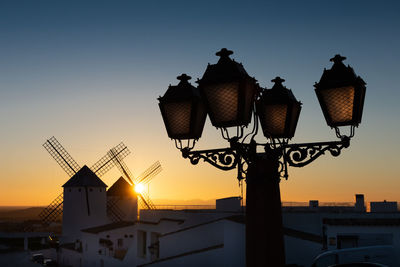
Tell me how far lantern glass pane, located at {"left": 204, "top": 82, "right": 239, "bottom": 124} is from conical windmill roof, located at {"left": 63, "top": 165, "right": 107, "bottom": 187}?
125 ft

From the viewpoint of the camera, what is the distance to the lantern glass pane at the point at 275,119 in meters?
4.12

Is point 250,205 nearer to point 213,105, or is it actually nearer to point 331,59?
point 213,105

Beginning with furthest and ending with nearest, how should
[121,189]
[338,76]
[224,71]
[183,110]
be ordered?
[121,189] → [183,110] → [338,76] → [224,71]

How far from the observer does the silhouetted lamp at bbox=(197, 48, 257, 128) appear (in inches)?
126

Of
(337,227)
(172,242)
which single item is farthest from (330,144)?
(172,242)

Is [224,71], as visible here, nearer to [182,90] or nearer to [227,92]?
[227,92]

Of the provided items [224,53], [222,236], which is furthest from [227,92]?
[222,236]

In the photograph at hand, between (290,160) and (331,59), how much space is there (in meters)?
1.00

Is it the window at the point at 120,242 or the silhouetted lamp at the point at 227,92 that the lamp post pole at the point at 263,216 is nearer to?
the silhouetted lamp at the point at 227,92

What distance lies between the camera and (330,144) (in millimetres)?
3570

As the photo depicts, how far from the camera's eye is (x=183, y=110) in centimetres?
368

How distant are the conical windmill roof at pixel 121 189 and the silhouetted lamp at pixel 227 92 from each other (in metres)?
41.6

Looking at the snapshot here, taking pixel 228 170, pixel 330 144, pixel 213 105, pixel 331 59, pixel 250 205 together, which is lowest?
pixel 250 205

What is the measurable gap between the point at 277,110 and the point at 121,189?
41869mm
